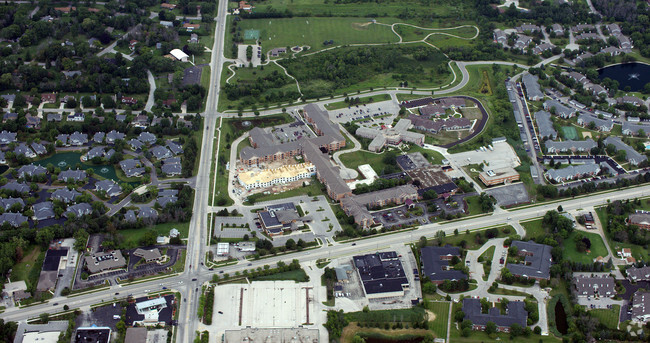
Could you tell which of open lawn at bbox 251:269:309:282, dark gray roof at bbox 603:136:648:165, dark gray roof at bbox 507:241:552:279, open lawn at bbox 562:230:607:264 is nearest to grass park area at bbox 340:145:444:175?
dark gray roof at bbox 507:241:552:279

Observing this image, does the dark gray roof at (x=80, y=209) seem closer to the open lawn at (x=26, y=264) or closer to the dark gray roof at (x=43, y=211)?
the dark gray roof at (x=43, y=211)

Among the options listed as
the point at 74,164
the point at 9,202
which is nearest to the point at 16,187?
the point at 9,202

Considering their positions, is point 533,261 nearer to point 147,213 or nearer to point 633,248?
point 633,248

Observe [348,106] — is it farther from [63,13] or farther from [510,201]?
[63,13]

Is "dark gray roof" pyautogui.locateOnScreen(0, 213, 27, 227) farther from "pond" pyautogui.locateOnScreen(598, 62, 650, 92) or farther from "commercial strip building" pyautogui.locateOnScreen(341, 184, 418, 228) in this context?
"pond" pyautogui.locateOnScreen(598, 62, 650, 92)

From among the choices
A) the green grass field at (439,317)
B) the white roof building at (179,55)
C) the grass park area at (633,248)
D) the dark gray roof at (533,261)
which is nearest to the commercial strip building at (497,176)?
the dark gray roof at (533,261)
